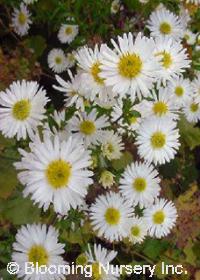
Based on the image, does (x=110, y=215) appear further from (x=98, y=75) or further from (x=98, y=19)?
(x=98, y=19)

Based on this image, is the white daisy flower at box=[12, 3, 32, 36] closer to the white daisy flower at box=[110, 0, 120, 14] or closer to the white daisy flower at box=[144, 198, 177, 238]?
the white daisy flower at box=[110, 0, 120, 14]

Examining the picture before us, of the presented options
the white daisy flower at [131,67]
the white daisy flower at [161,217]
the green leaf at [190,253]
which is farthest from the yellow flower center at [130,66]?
the green leaf at [190,253]

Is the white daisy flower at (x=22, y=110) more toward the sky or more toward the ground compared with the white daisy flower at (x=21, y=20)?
more toward the ground

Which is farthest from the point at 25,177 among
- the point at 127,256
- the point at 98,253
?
the point at 127,256

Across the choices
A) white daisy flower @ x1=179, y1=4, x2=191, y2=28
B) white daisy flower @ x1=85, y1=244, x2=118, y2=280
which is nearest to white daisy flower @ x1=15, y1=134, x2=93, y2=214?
white daisy flower @ x1=85, y1=244, x2=118, y2=280

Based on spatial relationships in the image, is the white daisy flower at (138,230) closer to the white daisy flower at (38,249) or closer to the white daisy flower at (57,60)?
the white daisy flower at (38,249)

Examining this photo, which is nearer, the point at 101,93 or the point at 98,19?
the point at 101,93
